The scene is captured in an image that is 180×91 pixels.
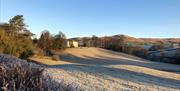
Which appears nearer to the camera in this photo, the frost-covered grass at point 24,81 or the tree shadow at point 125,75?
the frost-covered grass at point 24,81

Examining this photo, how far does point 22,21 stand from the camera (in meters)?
36.8

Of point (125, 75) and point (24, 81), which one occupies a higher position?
point (24, 81)

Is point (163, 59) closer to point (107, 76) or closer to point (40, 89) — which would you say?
point (107, 76)

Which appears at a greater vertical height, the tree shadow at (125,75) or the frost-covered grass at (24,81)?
the frost-covered grass at (24,81)

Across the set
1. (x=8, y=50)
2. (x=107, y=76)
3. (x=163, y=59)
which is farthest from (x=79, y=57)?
(x=107, y=76)

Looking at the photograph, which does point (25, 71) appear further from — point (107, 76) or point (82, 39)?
point (82, 39)

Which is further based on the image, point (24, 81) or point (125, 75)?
point (125, 75)

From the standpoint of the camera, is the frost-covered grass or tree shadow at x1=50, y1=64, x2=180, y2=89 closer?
the frost-covered grass

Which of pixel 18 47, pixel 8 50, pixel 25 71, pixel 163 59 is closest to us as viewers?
pixel 25 71

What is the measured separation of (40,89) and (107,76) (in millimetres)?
10847

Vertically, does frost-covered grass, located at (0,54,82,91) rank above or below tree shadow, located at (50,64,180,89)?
above

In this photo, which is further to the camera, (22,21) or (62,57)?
(62,57)

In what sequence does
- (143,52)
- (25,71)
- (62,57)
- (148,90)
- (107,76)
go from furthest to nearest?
(143,52), (62,57), (107,76), (148,90), (25,71)

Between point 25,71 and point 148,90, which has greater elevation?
point 25,71
